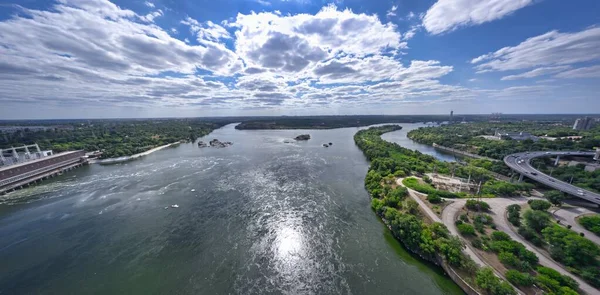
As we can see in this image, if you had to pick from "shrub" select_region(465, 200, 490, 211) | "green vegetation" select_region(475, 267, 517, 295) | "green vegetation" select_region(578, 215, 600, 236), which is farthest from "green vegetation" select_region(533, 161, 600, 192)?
"green vegetation" select_region(475, 267, 517, 295)

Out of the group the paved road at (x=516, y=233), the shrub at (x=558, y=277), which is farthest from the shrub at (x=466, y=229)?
the shrub at (x=558, y=277)

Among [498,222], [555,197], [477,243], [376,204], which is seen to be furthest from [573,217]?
[376,204]

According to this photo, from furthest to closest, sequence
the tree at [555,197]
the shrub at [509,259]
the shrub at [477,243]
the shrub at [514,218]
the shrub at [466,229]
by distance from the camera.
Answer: the tree at [555,197], the shrub at [514,218], the shrub at [466,229], the shrub at [477,243], the shrub at [509,259]

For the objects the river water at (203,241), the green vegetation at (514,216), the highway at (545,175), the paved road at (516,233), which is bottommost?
the river water at (203,241)

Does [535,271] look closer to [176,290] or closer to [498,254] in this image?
[498,254]

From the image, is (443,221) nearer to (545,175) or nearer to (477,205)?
(477,205)

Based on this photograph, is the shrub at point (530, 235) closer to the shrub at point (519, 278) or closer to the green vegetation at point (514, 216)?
the green vegetation at point (514, 216)
